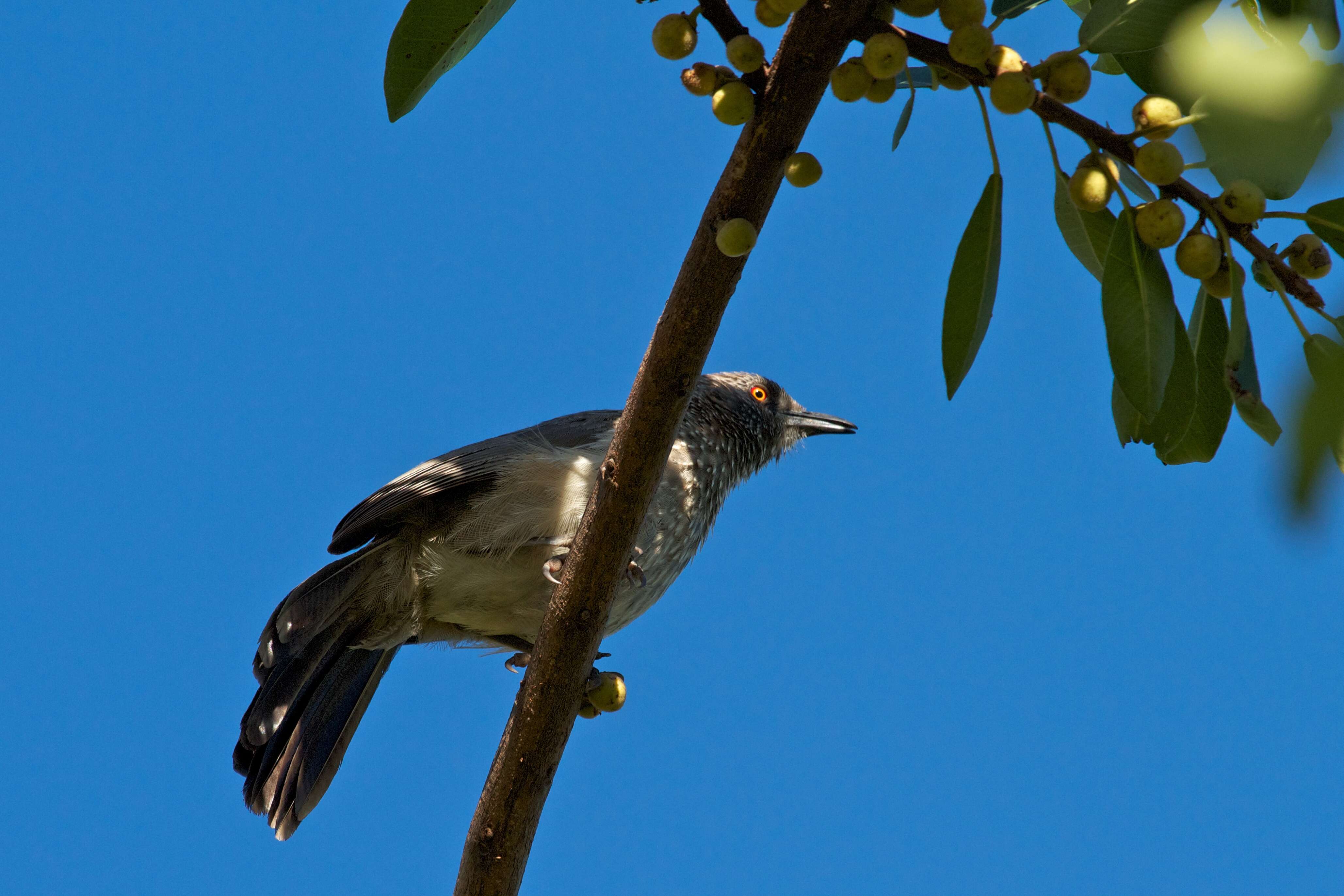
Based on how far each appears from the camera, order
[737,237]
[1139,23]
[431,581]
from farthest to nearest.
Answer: [431,581] < [737,237] < [1139,23]

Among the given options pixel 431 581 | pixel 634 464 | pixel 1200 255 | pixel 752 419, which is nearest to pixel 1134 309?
pixel 1200 255

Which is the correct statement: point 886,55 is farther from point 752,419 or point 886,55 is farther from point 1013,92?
point 752,419

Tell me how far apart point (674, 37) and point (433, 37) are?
0.43 metres

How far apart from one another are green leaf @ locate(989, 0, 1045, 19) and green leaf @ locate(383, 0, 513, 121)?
2.98 feet

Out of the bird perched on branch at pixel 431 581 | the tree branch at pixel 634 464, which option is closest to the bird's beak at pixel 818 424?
the bird perched on branch at pixel 431 581

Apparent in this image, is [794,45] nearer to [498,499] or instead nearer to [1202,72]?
[1202,72]

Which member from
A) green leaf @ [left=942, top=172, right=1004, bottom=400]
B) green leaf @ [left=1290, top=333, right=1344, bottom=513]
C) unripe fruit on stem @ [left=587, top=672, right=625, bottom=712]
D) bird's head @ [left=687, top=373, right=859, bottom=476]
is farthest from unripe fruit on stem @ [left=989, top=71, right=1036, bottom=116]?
bird's head @ [left=687, top=373, right=859, bottom=476]

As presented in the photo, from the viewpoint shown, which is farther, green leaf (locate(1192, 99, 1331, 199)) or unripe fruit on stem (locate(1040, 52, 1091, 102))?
unripe fruit on stem (locate(1040, 52, 1091, 102))

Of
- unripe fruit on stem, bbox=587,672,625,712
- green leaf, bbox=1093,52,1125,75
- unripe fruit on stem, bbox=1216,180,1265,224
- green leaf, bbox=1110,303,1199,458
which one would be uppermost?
green leaf, bbox=1093,52,1125,75

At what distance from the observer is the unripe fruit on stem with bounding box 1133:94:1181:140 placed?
157cm

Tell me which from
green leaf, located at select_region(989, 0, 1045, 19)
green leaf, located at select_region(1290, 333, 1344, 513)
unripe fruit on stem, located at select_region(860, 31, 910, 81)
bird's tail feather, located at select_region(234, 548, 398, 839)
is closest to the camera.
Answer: green leaf, located at select_region(1290, 333, 1344, 513)

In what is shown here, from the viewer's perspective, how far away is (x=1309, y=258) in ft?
5.30

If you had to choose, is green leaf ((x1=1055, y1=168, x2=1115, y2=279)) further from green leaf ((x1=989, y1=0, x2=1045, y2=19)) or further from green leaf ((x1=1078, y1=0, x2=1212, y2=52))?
green leaf ((x1=989, y1=0, x2=1045, y2=19))

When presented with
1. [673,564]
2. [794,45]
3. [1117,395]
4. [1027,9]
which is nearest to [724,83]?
[794,45]
